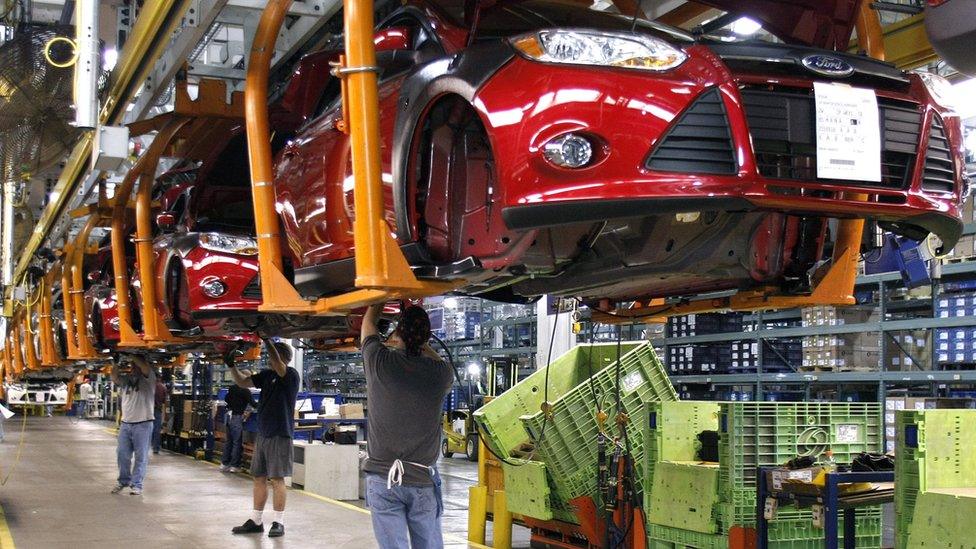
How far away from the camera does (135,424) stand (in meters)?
11.2

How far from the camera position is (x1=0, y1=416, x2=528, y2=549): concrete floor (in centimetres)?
797

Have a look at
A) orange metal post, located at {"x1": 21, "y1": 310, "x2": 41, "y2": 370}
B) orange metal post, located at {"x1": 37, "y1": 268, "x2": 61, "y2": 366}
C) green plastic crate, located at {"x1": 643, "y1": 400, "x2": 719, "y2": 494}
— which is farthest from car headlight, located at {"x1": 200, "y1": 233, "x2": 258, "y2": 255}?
orange metal post, located at {"x1": 21, "y1": 310, "x2": 41, "y2": 370}

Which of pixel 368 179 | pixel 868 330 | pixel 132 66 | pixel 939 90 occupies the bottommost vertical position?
pixel 868 330

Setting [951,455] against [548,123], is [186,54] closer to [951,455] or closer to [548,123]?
[548,123]

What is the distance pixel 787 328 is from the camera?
484 inches

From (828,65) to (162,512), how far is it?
8023mm

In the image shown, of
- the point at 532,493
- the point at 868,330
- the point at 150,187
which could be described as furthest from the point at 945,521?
the point at 868,330

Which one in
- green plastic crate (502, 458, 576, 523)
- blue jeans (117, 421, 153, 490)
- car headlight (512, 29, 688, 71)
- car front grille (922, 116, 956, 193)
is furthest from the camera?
blue jeans (117, 421, 153, 490)

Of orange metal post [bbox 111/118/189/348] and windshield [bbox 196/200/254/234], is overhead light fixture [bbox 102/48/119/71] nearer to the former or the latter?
orange metal post [bbox 111/118/189/348]

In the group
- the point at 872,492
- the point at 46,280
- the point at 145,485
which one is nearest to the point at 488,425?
the point at 872,492

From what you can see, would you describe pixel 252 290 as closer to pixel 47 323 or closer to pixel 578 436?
pixel 578 436

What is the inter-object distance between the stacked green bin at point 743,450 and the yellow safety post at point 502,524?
191 cm

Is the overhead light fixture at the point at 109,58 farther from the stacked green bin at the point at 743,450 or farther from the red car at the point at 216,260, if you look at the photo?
the stacked green bin at the point at 743,450

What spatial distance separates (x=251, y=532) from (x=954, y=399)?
265 inches
